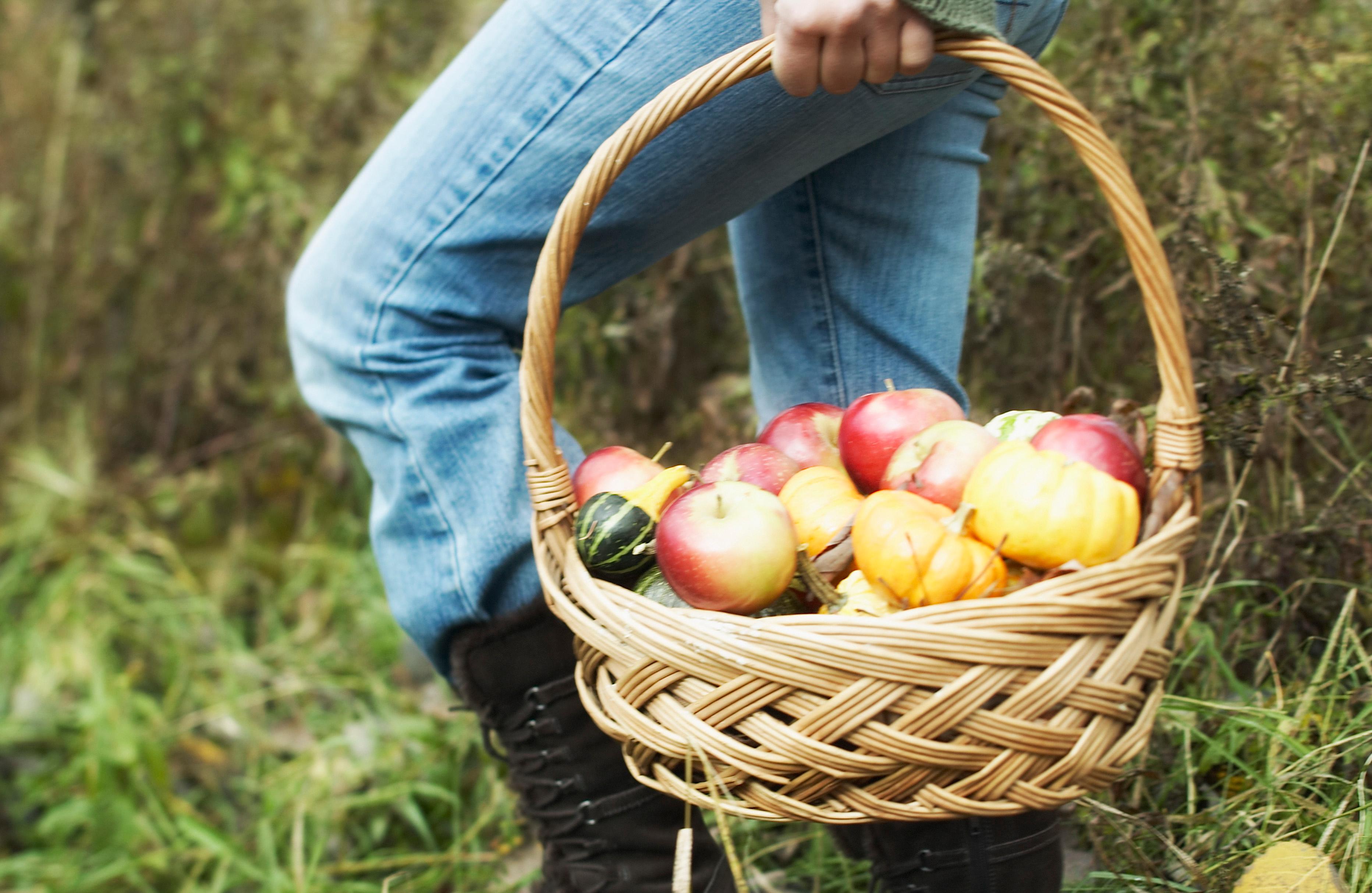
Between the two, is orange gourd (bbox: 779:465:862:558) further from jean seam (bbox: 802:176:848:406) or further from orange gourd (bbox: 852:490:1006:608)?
jean seam (bbox: 802:176:848:406)

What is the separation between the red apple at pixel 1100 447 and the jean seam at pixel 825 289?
1.44 feet

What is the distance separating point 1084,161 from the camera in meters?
0.92

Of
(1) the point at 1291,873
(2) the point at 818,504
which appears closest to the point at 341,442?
(2) the point at 818,504

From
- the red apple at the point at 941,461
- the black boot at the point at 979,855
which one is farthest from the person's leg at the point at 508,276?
the red apple at the point at 941,461

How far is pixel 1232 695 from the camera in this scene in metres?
1.48

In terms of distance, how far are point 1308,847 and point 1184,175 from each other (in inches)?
38.9

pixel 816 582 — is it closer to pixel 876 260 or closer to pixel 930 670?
pixel 930 670

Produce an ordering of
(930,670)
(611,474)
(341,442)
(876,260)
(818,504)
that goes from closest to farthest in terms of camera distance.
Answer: (930,670) → (818,504) → (611,474) → (876,260) → (341,442)

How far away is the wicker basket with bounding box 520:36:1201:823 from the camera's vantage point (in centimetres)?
80

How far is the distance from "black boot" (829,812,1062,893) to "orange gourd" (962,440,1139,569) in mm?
384

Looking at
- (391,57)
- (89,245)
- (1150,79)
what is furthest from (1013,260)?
(89,245)

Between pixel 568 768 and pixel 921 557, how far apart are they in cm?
59

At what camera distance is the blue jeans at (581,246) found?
1.04 m

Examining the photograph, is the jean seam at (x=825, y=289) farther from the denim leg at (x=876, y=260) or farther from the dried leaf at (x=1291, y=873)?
the dried leaf at (x=1291, y=873)
